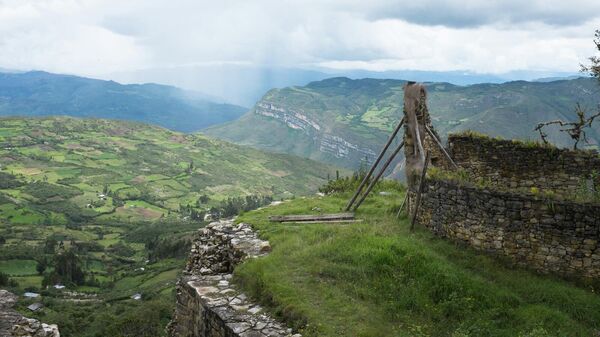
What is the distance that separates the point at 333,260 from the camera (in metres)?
12.6

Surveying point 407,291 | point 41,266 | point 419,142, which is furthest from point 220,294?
Result: point 41,266

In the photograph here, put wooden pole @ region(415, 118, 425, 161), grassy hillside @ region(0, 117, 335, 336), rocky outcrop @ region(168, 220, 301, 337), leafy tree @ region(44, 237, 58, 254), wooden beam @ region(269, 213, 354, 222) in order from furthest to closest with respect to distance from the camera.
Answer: leafy tree @ region(44, 237, 58, 254), grassy hillside @ region(0, 117, 335, 336), wooden beam @ region(269, 213, 354, 222), wooden pole @ region(415, 118, 425, 161), rocky outcrop @ region(168, 220, 301, 337)

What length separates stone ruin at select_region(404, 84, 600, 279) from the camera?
11.1 metres

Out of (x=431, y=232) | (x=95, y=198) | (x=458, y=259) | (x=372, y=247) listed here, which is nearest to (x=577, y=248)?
(x=458, y=259)

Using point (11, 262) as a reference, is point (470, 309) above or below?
above

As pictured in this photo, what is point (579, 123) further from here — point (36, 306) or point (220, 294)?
point (36, 306)

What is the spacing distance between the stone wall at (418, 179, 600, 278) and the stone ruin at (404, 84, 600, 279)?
2cm

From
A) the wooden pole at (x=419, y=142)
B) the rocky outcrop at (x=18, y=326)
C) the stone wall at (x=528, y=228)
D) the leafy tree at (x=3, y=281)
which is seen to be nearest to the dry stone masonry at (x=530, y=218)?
the stone wall at (x=528, y=228)

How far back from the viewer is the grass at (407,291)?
9.88 meters

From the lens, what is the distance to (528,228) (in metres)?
11.6

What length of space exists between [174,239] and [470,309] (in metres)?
132

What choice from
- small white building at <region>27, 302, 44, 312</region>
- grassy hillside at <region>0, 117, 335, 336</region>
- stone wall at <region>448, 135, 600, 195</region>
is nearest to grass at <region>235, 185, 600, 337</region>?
stone wall at <region>448, 135, 600, 195</region>

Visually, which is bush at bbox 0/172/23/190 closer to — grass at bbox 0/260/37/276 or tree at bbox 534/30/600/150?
grass at bbox 0/260/37/276

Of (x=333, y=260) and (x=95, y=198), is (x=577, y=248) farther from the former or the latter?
(x=95, y=198)
